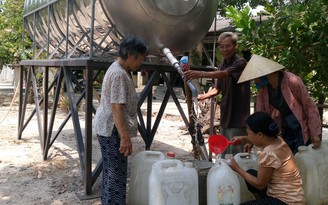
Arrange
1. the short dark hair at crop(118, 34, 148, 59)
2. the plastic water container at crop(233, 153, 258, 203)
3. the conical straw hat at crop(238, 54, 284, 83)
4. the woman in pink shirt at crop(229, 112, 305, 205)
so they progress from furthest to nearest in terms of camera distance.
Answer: the plastic water container at crop(233, 153, 258, 203)
the conical straw hat at crop(238, 54, 284, 83)
the short dark hair at crop(118, 34, 148, 59)
the woman in pink shirt at crop(229, 112, 305, 205)

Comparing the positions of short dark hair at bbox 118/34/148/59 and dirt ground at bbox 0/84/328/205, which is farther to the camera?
dirt ground at bbox 0/84/328/205

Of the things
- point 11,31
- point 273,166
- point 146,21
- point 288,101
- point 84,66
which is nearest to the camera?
point 273,166

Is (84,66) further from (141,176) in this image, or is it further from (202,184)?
(202,184)

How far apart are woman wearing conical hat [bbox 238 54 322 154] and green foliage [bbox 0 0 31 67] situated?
411 inches

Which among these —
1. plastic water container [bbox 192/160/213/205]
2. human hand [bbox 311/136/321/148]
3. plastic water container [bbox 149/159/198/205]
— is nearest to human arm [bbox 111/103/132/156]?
plastic water container [bbox 149/159/198/205]

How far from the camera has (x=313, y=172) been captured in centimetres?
337

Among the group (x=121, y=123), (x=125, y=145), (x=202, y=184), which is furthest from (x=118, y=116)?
(x=202, y=184)

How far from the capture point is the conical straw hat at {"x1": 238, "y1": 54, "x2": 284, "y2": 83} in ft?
10.7

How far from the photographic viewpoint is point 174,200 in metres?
2.91

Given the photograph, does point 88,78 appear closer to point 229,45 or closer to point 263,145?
point 229,45

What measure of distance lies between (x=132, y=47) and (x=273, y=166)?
57.3 inches

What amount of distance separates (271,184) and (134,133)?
1.23 metres

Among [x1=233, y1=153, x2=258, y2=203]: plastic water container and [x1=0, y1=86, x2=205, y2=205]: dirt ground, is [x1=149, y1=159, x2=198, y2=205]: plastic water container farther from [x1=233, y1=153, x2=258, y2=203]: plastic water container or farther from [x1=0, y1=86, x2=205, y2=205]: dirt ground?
[x1=0, y1=86, x2=205, y2=205]: dirt ground

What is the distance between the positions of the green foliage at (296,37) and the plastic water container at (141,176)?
5.33 feet
